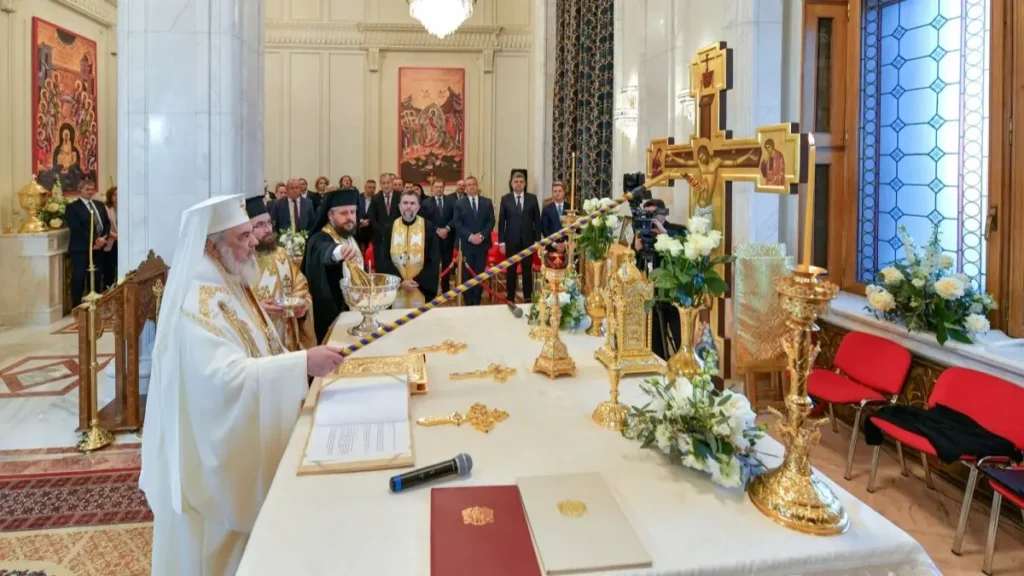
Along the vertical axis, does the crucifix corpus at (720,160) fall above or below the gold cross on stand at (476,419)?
above

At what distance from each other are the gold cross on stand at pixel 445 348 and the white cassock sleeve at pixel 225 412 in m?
0.81

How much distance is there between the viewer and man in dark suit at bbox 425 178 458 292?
932 centimetres

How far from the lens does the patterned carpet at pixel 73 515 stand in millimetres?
3104

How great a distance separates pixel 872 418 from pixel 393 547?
3284 millimetres

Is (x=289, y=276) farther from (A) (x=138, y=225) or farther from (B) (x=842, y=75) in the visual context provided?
(B) (x=842, y=75)

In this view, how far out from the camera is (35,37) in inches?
360

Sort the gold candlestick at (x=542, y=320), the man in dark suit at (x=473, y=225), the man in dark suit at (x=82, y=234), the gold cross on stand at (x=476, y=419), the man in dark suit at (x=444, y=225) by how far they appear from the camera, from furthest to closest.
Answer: the man in dark suit at (x=473, y=225) → the man in dark suit at (x=444, y=225) → the man in dark suit at (x=82, y=234) → the gold candlestick at (x=542, y=320) → the gold cross on stand at (x=476, y=419)

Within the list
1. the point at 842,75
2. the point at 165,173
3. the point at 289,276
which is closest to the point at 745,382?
the point at 842,75

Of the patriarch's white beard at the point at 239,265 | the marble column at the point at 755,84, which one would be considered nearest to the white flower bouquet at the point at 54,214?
the patriarch's white beard at the point at 239,265

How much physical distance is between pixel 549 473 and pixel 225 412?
108 cm

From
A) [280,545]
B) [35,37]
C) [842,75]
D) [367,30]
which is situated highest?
[367,30]

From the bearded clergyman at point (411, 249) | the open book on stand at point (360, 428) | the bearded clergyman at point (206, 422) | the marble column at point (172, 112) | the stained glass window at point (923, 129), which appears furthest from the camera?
the bearded clergyman at point (411, 249)

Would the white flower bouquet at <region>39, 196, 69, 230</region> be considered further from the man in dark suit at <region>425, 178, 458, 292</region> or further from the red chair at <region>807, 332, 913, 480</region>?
the red chair at <region>807, 332, 913, 480</region>

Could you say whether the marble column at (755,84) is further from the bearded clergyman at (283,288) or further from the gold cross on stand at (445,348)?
the bearded clergyman at (283,288)
